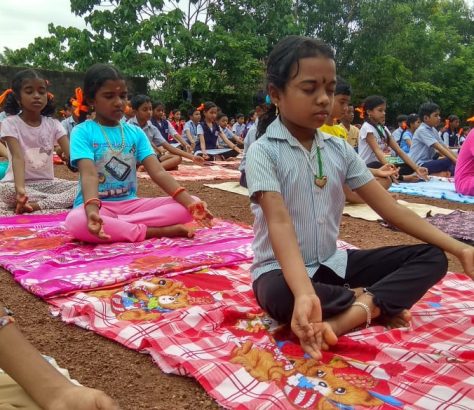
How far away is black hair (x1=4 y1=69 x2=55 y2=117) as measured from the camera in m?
4.68

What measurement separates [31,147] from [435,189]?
4712 mm

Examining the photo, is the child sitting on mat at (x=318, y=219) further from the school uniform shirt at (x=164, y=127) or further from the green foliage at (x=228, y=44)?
the green foliage at (x=228, y=44)

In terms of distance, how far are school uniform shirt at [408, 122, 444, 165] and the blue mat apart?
0.57 metres

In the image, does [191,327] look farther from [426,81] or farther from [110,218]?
[426,81]

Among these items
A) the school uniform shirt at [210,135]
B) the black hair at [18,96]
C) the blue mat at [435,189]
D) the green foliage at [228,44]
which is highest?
the green foliage at [228,44]

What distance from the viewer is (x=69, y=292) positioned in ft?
8.57

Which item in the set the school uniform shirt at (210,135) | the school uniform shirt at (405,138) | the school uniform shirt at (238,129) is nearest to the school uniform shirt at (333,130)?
the school uniform shirt at (405,138)

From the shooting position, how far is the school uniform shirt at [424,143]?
26.7 feet

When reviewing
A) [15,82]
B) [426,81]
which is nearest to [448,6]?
[426,81]

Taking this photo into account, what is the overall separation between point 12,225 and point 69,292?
73.4 inches

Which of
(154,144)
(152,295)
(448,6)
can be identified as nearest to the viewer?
(152,295)

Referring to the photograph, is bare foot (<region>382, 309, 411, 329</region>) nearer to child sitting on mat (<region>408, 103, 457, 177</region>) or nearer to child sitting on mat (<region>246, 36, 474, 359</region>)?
child sitting on mat (<region>246, 36, 474, 359</region>)

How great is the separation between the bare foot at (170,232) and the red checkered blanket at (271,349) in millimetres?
1017

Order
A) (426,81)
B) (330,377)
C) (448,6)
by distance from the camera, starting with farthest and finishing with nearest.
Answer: (448,6)
(426,81)
(330,377)
